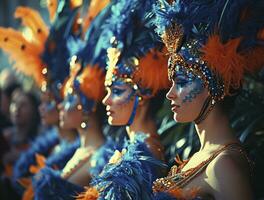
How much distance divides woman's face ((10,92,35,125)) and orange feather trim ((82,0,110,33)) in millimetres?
1544

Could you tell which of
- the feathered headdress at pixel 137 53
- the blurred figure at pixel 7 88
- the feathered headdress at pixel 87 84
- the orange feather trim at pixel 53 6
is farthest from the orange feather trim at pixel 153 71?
the blurred figure at pixel 7 88

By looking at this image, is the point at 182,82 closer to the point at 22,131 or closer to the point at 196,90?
the point at 196,90

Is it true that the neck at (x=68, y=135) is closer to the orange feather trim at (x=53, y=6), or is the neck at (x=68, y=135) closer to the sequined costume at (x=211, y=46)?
the orange feather trim at (x=53, y=6)

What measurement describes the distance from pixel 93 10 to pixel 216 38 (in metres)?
1.77

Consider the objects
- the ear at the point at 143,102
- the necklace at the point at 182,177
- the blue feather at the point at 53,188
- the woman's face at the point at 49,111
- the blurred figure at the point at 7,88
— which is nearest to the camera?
the necklace at the point at 182,177

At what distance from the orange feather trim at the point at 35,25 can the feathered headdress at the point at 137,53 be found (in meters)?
1.24

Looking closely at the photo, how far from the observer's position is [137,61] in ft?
12.1

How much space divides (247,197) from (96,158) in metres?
1.40

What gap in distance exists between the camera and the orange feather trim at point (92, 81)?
13.8 ft

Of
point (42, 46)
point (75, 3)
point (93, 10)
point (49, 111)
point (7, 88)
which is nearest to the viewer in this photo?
point (93, 10)

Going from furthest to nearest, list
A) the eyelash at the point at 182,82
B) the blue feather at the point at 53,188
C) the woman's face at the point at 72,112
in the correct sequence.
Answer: the woman's face at the point at 72,112
the blue feather at the point at 53,188
the eyelash at the point at 182,82

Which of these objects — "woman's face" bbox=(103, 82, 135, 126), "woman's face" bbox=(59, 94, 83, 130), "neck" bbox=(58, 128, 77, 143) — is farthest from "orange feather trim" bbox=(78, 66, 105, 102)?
"neck" bbox=(58, 128, 77, 143)

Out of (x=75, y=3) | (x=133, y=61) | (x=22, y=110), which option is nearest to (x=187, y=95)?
(x=133, y=61)

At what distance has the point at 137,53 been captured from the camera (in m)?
3.70
